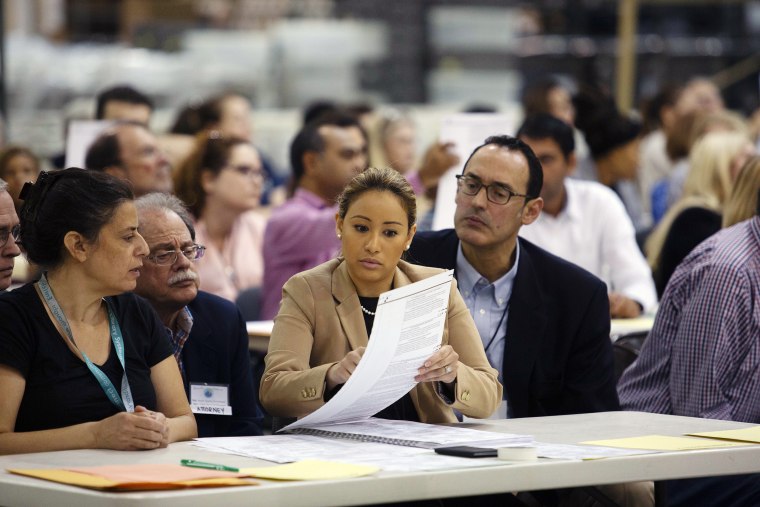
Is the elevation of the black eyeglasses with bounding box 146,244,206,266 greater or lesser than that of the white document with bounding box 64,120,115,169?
lesser

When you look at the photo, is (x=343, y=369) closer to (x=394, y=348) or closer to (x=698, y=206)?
(x=394, y=348)

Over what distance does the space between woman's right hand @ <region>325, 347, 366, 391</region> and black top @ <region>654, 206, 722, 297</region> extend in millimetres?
2998

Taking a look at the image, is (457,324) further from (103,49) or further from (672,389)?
(103,49)

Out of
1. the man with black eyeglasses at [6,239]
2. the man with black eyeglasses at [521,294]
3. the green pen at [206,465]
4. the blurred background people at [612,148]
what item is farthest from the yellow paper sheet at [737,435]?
the blurred background people at [612,148]

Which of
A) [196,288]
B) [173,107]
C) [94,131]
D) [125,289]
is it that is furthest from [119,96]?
[125,289]

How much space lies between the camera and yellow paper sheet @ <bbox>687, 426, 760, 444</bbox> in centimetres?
302

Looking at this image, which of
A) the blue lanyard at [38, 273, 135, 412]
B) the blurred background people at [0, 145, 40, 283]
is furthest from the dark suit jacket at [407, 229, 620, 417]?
the blurred background people at [0, 145, 40, 283]

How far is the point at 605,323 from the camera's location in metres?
3.96

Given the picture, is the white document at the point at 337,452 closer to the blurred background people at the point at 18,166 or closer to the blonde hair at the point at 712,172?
the blurred background people at the point at 18,166

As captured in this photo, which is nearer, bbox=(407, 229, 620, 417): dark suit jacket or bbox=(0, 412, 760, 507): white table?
bbox=(0, 412, 760, 507): white table

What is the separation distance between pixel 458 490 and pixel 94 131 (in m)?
3.93

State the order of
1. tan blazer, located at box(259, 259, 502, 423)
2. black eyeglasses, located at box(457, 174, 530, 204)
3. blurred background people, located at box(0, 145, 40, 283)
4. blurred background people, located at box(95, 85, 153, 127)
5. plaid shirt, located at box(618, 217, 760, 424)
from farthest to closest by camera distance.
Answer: blurred background people, located at box(95, 85, 153, 127), blurred background people, located at box(0, 145, 40, 283), black eyeglasses, located at box(457, 174, 530, 204), plaid shirt, located at box(618, 217, 760, 424), tan blazer, located at box(259, 259, 502, 423)

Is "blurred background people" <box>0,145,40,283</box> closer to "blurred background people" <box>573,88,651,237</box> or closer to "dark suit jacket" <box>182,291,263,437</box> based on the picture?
"dark suit jacket" <box>182,291,263,437</box>

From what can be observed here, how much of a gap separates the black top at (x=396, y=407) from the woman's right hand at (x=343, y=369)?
0.28 metres
